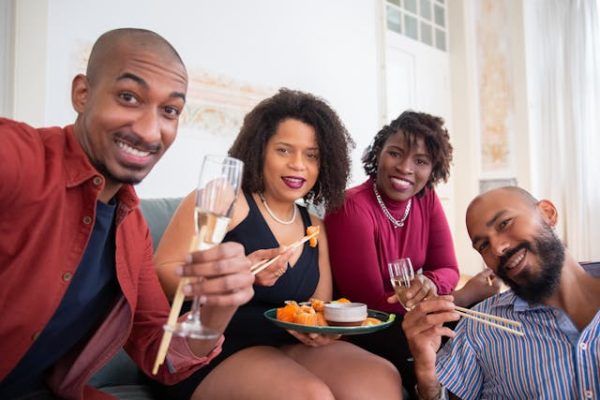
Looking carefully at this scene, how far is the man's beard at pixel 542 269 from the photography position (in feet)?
4.68

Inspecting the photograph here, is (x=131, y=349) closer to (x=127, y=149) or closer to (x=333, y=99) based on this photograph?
(x=127, y=149)

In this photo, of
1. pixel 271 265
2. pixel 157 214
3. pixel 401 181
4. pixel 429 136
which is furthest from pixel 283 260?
pixel 429 136

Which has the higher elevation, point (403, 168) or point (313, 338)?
point (403, 168)

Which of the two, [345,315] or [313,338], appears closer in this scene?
[345,315]

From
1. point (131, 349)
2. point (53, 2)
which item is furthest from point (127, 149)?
point (53, 2)

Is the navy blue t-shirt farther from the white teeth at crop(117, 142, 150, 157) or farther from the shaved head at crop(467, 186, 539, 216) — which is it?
the shaved head at crop(467, 186, 539, 216)

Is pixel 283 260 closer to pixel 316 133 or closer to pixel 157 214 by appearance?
pixel 316 133

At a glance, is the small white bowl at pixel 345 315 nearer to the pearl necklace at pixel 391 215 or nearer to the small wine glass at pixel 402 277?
the small wine glass at pixel 402 277

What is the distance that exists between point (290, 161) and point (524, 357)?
1.01m

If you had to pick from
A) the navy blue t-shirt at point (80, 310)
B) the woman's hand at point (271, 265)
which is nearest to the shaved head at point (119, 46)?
the navy blue t-shirt at point (80, 310)

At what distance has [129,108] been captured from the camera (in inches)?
39.1

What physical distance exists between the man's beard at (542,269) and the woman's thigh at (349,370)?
0.49 metres

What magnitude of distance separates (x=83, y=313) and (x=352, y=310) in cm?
74

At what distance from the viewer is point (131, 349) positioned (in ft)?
4.16
